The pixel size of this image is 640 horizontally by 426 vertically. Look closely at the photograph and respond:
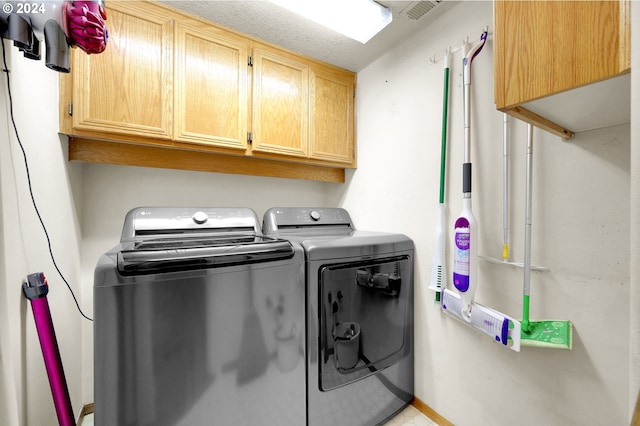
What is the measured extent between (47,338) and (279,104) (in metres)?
1.74

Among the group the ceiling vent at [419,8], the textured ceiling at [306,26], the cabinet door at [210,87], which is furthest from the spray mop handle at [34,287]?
the ceiling vent at [419,8]

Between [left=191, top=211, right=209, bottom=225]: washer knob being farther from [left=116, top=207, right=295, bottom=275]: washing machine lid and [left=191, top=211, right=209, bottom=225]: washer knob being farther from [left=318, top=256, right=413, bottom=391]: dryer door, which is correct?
[left=318, top=256, right=413, bottom=391]: dryer door

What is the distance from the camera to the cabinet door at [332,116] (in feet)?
6.92

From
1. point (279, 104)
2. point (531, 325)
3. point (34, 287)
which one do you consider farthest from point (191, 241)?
point (531, 325)

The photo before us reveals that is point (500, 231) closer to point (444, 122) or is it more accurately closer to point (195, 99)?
point (444, 122)

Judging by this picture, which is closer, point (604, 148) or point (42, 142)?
point (604, 148)

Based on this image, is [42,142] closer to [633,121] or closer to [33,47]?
[33,47]

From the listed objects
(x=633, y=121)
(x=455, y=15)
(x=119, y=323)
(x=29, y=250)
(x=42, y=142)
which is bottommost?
(x=119, y=323)

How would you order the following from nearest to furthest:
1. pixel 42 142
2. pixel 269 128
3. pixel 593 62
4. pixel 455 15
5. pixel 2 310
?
pixel 593 62, pixel 2 310, pixel 42 142, pixel 455 15, pixel 269 128

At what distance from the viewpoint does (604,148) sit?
40.8 inches

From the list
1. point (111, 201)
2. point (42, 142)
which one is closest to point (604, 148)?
point (42, 142)

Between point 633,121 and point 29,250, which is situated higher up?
point 633,121

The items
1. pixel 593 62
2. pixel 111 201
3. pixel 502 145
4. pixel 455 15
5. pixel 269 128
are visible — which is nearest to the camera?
pixel 593 62

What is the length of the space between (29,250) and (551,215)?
2138 mm
